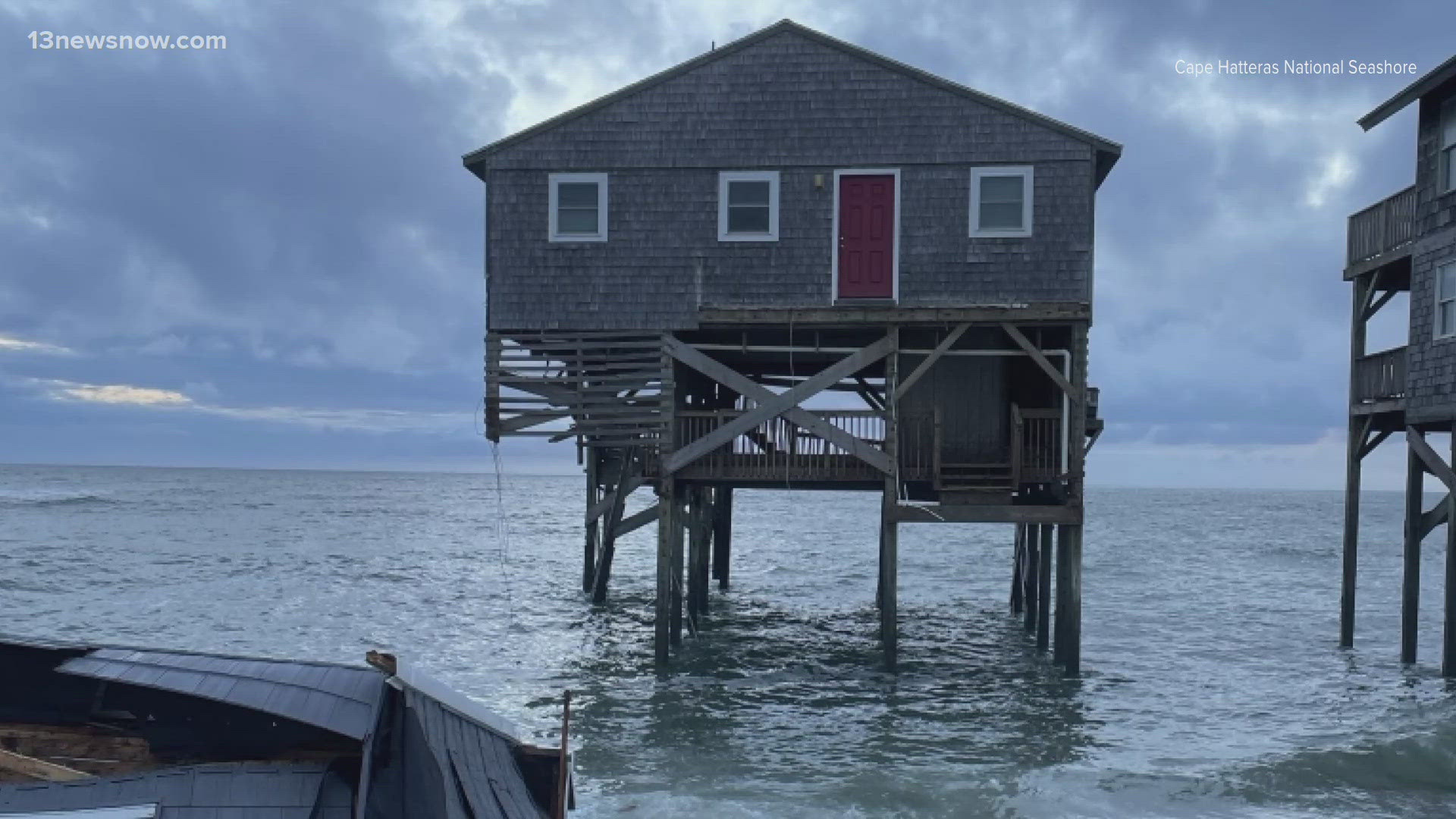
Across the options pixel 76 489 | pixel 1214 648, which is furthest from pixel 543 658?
pixel 76 489

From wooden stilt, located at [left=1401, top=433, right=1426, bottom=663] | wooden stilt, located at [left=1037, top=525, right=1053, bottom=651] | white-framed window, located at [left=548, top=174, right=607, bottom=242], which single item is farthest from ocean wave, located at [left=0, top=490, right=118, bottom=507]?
wooden stilt, located at [left=1401, top=433, right=1426, bottom=663]

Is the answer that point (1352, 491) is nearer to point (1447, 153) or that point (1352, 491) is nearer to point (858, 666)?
point (1447, 153)

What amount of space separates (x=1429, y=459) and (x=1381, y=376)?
2.55 m

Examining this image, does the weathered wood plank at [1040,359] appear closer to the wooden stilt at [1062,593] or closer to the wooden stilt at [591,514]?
the wooden stilt at [1062,593]

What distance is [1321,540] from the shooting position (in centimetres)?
7331

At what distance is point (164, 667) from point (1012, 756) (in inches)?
414

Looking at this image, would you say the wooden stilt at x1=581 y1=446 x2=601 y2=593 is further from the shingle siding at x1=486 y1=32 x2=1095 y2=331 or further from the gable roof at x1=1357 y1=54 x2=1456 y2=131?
the gable roof at x1=1357 y1=54 x2=1456 y2=131

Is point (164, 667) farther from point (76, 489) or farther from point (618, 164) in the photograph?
point (76, 489)

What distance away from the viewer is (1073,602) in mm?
18500

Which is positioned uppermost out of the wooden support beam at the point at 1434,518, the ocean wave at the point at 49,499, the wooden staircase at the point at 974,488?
the wooden staircase at the point at 974,488

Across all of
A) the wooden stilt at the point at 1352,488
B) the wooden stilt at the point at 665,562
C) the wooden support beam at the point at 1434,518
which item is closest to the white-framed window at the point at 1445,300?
the wooden support beam at the point at 1434,518

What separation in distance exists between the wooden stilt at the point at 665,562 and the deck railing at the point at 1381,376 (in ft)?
43.4

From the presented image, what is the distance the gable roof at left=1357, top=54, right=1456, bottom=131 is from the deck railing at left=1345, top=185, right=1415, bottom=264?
1430 millimetres

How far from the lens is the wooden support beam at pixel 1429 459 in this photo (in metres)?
17.8
